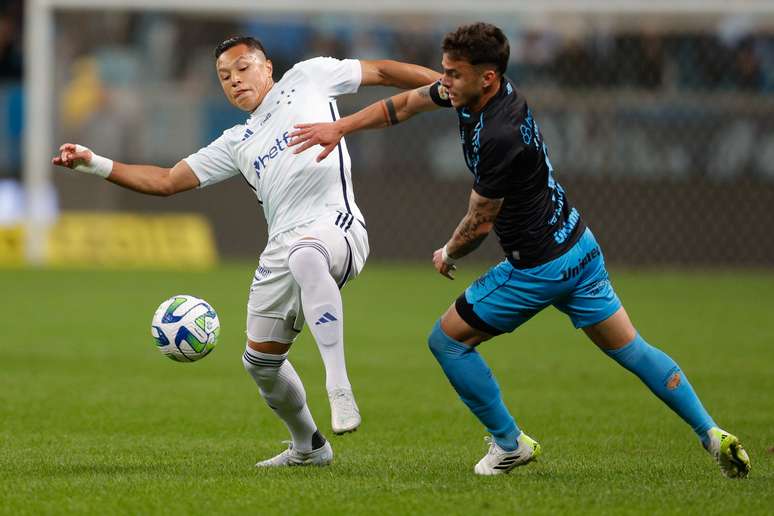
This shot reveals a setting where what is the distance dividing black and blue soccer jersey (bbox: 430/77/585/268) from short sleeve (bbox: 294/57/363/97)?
0.73m

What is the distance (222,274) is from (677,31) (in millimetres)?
8250

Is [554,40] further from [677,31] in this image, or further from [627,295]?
[627,295]

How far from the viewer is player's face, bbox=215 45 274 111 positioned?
7.59m

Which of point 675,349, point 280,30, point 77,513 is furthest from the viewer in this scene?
point 280,30

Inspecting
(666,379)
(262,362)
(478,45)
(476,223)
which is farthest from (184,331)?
(666,379)

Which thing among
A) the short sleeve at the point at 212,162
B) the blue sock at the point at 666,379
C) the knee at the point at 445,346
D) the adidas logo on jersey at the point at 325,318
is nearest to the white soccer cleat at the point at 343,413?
the adidas logo on jersey at the point at 325,318

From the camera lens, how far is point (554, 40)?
22375 mm

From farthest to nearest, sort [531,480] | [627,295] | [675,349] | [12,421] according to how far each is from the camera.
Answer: [627,295]
[675,349]
[12,421]
[531,480]

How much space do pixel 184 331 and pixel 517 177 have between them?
6.58ft

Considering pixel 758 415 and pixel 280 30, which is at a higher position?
pixel 280 30

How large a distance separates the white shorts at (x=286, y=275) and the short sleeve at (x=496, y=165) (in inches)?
37.5

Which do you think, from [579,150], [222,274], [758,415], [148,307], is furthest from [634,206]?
[758,415]

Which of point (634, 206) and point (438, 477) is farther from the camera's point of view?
point (634, 206)

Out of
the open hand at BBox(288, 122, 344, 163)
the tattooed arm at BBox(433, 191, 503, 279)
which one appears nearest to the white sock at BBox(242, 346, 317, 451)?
the open hand at BBox(288, 122, 344, 163)
